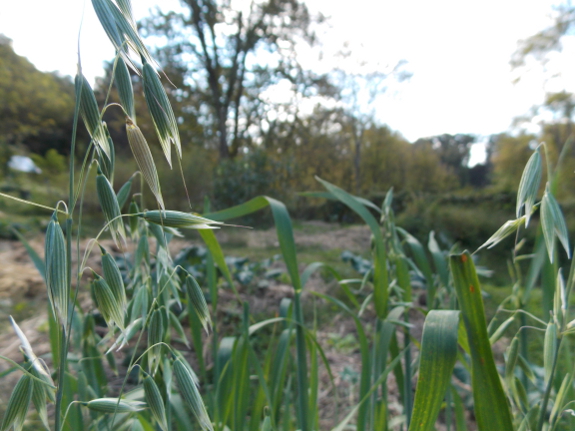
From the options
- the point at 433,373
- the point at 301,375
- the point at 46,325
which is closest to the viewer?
the point at 433,373

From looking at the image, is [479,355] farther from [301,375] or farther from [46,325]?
[46,325]

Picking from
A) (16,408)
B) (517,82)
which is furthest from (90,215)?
(517,82)

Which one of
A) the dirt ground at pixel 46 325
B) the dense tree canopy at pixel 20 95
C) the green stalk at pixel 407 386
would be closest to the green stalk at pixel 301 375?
the green stalk at pixel 407 386

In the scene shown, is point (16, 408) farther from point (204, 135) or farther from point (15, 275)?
point (204, 135)

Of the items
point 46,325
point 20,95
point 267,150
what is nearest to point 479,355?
point 46,325

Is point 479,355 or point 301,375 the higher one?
point 479,355

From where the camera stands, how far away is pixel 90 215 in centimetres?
703

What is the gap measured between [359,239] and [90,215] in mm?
5034

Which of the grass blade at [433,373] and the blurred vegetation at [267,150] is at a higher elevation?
the blurred vegetation at [267,150]

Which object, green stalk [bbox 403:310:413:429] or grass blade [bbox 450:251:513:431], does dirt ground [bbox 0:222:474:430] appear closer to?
green stalk [bbox 403:310:413:429]

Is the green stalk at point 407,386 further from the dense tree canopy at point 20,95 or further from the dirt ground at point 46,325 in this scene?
the dense tree canopy at point 20,95

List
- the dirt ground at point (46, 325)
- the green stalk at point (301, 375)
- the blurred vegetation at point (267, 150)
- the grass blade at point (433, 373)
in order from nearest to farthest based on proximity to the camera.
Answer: the grass blade at point (433, 373) → the green stalk at point (301, 375) → the dirt ground at point (46, 325) → the blurred vegetation at point (267, 150)

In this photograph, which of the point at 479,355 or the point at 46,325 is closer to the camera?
the point at 479,355

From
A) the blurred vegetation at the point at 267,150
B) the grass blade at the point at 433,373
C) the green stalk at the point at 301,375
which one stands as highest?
the blurred vegetation at the point at 267,150
